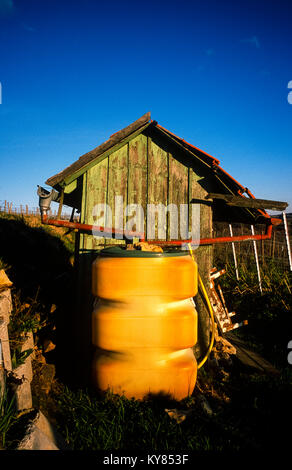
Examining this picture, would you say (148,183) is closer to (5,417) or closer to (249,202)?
(249,202)

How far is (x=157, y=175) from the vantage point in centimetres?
414

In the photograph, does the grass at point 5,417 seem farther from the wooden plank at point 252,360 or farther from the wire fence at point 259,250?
the wire fence at point 259,250

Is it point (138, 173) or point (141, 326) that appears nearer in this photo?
point (141, 326)

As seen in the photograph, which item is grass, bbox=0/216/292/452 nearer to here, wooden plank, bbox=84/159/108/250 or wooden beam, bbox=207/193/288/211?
wooden plank, bbox=84/159/108/250

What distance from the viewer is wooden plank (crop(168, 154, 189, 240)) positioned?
4145mm

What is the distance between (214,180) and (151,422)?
3316mm

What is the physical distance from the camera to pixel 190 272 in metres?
2.80

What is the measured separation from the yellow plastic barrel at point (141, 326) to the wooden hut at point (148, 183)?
1212mm

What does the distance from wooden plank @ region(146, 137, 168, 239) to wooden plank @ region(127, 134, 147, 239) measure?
77 mm

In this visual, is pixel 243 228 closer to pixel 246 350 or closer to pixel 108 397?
pixel 246 350

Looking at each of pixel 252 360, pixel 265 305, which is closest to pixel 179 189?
pixel 252 360

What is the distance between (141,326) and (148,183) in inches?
90.3

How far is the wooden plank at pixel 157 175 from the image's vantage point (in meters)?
4.12

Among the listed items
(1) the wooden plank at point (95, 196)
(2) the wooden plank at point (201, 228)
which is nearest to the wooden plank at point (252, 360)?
(2) the wooden plank at point (201, 228)
